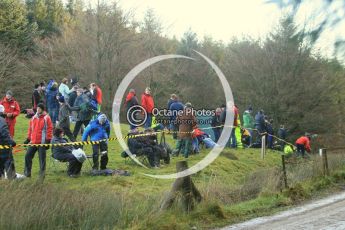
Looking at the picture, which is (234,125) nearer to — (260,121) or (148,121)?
(260,121)

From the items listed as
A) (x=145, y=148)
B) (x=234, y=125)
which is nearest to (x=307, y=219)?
(x=145, y=148)

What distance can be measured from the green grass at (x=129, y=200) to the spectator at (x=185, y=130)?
193 centimetres

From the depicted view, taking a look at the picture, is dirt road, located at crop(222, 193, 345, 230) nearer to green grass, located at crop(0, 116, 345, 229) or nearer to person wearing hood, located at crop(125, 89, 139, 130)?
green grass, located at crop(0, 116, 345, 229)

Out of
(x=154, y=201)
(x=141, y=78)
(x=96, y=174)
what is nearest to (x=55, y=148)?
(x=96, y=174)

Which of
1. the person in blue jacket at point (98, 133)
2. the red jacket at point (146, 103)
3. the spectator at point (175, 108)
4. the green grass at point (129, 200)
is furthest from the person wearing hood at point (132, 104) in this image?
the person in blue jacket at point (98, 133)

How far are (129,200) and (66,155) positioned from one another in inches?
154

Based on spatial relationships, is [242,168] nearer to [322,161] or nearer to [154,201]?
[322,161]

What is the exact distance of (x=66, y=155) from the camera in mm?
12273

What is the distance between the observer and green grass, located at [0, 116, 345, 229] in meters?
7.27

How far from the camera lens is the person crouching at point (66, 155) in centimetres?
1220

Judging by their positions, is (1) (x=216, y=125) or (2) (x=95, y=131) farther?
(1) (x=216, y=125)

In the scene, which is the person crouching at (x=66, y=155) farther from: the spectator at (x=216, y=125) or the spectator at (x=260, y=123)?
the spectator at (x=260, y=123)

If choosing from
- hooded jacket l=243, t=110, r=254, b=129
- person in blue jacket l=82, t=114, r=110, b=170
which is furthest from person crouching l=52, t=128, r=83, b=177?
hooded jacket l=243, t=110, r=254, b=129

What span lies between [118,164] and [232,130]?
7.10 m
